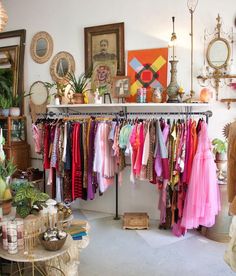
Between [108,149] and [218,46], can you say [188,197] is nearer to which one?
[108,149]

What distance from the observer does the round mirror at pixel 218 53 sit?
3537 millimetres

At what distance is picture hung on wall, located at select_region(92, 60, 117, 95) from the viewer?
13.2 feet

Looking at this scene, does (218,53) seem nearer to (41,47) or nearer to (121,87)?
(121,87)

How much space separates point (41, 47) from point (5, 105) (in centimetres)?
100

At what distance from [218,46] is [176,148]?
1321mm

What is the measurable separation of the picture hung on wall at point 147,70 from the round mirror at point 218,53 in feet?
1.72

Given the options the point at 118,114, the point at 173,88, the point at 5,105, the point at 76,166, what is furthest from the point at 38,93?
the point at 173,88

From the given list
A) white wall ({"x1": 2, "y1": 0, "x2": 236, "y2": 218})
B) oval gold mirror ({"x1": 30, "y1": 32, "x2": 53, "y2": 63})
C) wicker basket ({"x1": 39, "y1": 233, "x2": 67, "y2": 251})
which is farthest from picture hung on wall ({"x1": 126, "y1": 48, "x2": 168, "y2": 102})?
wicker basket ({"x1": 39, "y1": 233, "x2": 67, "y2": 251})

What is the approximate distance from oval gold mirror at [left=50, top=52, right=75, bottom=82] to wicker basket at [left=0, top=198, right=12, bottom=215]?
2.28 meters

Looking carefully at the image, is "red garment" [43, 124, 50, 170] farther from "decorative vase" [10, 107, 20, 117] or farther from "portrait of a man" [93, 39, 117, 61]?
"portrait of a man" [93, 39, 117, 61]

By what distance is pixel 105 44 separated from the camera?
160 inches

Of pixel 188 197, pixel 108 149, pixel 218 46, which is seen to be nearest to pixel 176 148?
pixel 188 197

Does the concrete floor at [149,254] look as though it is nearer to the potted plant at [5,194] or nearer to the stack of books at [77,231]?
the stack of books at [77,231]

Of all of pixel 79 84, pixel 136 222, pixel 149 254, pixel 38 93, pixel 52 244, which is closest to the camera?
pixel 52 244
